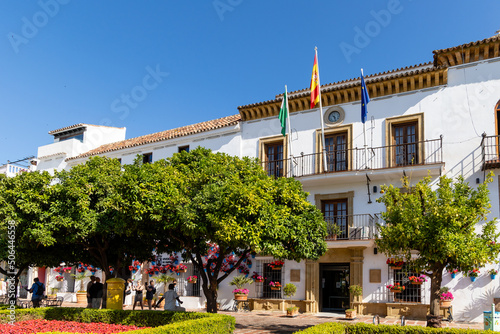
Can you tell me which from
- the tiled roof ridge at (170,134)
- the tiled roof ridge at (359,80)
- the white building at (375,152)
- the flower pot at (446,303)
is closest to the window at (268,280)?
the white building at (375,152)

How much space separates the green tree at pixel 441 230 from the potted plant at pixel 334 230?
641cm

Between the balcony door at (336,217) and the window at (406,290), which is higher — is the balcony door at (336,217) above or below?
above

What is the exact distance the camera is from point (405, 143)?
61.9ft

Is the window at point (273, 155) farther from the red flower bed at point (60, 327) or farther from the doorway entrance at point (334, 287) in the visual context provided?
the red flower bed at point (60, 327)

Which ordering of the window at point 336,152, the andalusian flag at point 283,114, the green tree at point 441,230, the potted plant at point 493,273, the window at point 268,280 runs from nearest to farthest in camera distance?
1. the green tree at point 441,230
2. the potted plant at point 493,273
3. the window at point 336,152
4. the andalusian flag at point 283,114
5. the window at point 268,280

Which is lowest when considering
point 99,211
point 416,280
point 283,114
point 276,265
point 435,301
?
point 435,301

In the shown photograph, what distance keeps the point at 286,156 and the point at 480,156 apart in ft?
26.1

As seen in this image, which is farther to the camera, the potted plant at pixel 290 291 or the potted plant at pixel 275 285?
the potted plant at pixel 275 285

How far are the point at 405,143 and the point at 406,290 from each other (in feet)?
18.2

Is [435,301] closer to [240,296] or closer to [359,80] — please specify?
[240,296]

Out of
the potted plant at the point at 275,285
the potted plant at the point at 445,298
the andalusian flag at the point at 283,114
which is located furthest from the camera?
the andalusian flag at the point at 283,114

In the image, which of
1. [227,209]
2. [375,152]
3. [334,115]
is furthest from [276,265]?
[227,209]

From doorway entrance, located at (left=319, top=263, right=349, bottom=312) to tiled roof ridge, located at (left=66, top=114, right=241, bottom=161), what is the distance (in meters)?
8.20

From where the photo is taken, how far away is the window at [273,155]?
22.0m
